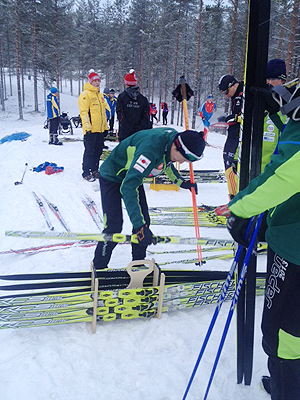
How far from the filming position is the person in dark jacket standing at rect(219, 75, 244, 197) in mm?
4477

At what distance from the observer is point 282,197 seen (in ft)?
4.49

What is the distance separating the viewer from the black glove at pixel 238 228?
1.63 m

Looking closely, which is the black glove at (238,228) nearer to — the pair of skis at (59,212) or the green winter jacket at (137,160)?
the green winter jacket at (137,160)

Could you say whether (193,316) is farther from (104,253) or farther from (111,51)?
(111,51)

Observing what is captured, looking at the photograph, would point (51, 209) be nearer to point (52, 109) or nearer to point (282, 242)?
point (282, 242)

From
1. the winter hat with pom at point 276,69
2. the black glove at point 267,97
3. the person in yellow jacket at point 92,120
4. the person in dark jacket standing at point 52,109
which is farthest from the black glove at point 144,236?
the person in dark jacket standing at point 52,109

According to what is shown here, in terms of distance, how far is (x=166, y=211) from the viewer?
568cm

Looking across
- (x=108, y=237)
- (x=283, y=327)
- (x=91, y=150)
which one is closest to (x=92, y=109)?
(x=91, y=150)

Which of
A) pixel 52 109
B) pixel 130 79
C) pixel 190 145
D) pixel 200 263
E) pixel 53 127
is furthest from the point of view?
pixel 53 127

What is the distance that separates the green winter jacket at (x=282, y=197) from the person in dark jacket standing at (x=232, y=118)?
3.29 meters

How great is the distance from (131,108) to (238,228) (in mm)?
5279

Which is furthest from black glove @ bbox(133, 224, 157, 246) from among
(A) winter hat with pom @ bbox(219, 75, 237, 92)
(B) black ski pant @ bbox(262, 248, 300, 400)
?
(A) winter hat with pom @ bbox(219, 75, 237, 92)

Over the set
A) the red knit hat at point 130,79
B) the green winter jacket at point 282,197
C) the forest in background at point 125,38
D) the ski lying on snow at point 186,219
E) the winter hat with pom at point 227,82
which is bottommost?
the ski lying on snow at point 186,219

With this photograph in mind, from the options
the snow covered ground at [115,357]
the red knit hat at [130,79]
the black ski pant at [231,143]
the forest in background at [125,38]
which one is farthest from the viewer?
the forest in background at [125,38]
